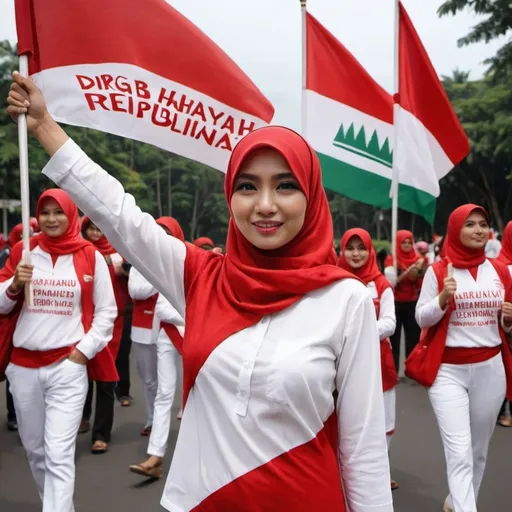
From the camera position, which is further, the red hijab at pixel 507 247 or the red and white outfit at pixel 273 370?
the red hijab at pixel 507 247

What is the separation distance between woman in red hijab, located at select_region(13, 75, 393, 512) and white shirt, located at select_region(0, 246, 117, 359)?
83.9 inches

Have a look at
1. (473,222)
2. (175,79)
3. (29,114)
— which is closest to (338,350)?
(29,114)

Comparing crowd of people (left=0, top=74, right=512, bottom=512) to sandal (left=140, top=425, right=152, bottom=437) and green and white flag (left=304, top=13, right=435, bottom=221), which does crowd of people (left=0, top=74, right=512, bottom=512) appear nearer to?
green and white flag (left=304, top=13, right=435, bottom=221)

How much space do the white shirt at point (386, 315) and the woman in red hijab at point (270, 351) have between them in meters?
2.60

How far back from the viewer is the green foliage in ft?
58.6

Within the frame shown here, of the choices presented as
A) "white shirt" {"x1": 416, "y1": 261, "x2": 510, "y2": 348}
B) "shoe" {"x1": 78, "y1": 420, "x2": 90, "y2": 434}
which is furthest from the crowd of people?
"shoe" {"x1": 78, "y1": 420, "x2": 90, "y2": 434}

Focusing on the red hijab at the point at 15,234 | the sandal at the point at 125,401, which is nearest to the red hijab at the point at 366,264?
the sandal at the point at 125,401

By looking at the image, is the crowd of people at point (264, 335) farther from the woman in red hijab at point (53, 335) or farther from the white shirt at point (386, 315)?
the white shirt at point (386, 315)

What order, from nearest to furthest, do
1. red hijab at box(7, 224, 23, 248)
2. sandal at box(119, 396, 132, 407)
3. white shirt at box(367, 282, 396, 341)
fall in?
white shirt at box(367, 282, 396, 341) → sandal at box(119, 396, 132, 407) → red hijab at box(7, 224, 23, 248)

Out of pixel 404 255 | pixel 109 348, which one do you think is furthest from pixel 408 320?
pixel 109 348

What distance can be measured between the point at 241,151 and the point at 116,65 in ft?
6.84

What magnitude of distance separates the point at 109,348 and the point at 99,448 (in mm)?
962

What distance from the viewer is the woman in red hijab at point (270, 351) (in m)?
1.77

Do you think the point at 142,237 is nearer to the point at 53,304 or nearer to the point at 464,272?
the point at 53,304
